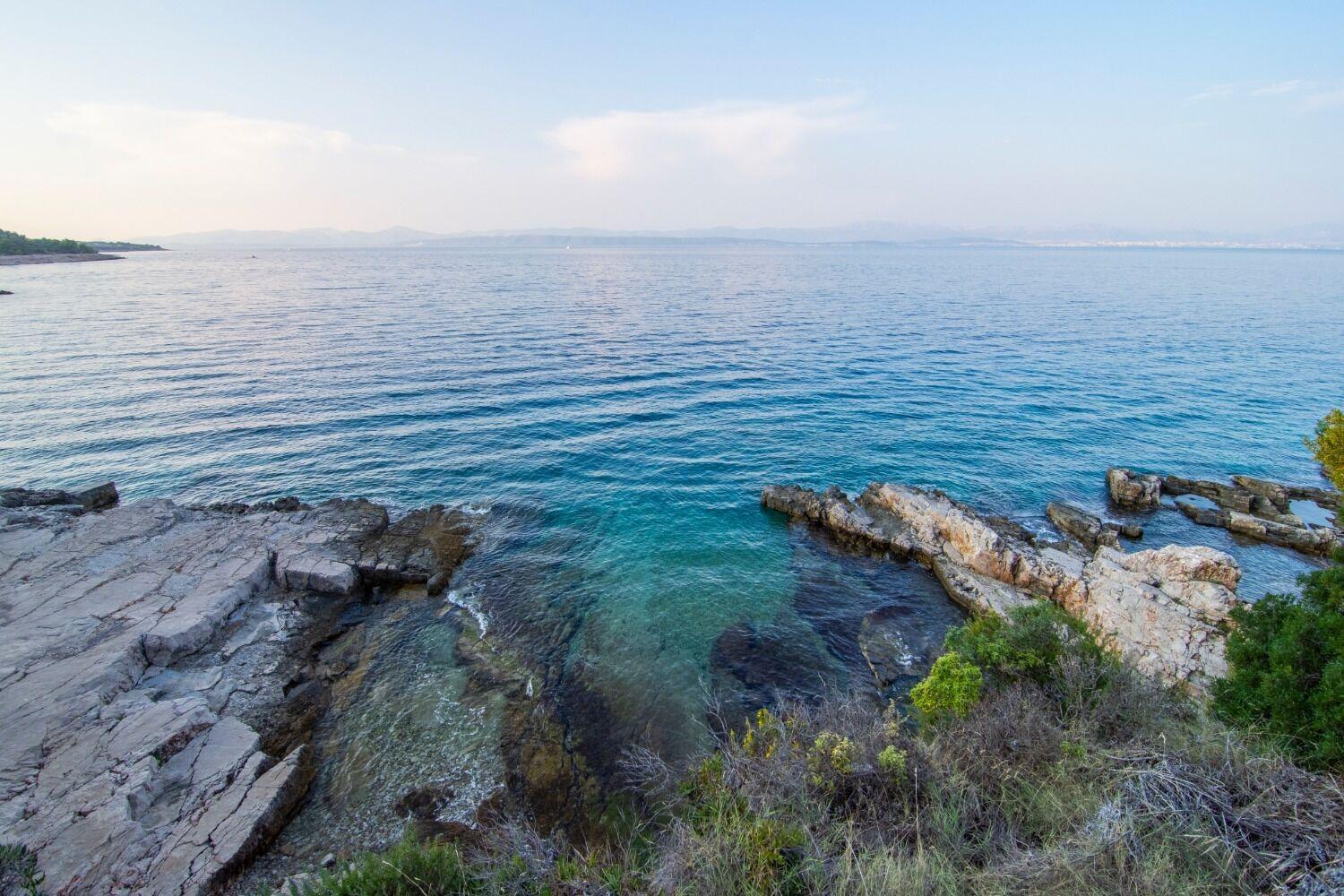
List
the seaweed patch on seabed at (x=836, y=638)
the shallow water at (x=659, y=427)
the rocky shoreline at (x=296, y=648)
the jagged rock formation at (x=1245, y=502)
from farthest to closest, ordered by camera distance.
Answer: the jagged rock formation at (x=1245, y=502)
the shallow water at (x=659, y=427)
the seaweed patch on seabed at (x=836, y=638)
the rocky shoreline at (x=296, y=648)

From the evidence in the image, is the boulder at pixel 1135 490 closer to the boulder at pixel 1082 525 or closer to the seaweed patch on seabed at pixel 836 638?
the boulder at pixel 1082 525

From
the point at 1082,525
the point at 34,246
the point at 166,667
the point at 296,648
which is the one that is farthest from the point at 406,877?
the point at 34,246

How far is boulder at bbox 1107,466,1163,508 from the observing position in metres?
27.8

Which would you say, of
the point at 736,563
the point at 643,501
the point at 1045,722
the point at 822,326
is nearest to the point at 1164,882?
the point at 1045,722

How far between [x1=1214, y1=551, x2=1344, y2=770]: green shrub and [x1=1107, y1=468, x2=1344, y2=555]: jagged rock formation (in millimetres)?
16953

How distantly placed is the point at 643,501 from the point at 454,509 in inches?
344

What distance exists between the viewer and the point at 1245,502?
89.0 ft

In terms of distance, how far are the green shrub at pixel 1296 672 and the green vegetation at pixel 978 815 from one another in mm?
664

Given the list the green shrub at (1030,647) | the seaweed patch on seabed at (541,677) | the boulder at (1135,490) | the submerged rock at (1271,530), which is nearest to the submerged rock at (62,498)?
the seaweed patch on seabed at (541,677)

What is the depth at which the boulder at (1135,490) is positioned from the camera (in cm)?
2781

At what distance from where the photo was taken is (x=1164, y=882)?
284 inches

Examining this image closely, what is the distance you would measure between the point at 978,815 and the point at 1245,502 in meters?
28.6

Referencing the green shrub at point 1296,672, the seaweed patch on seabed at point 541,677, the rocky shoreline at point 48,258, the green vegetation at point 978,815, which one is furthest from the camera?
the rocky shoreline at point 48,258

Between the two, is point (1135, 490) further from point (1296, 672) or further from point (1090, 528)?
point (1296, 672)
